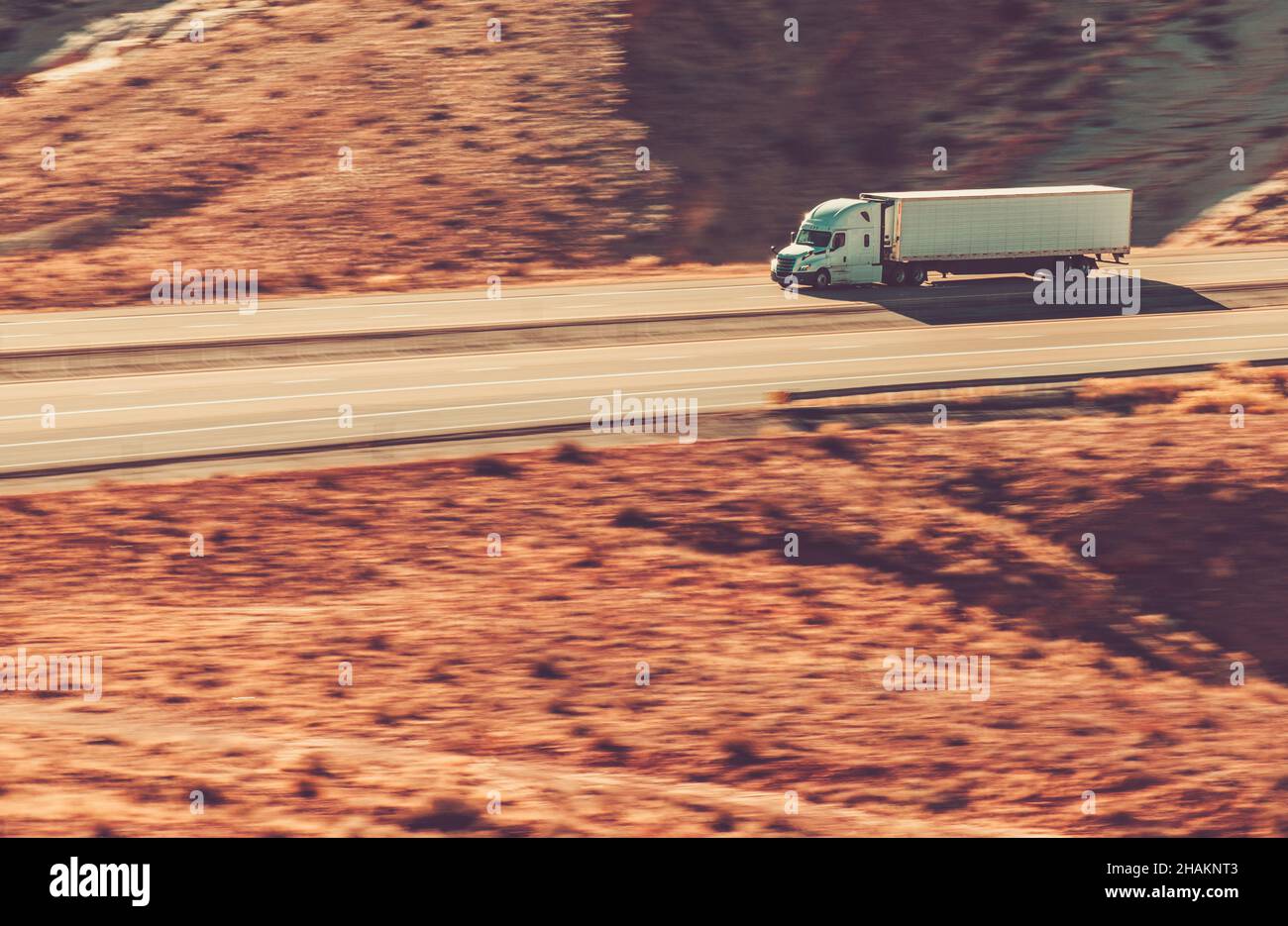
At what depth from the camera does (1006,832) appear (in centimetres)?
1557

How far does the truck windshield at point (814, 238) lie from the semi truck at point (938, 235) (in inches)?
1.0

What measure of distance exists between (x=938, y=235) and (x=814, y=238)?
10.6ft

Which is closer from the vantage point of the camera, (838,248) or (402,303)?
(402,303)

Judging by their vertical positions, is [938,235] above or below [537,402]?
above

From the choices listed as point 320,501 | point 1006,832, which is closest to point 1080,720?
point 1006,832

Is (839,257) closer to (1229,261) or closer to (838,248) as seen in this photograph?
(838,248)

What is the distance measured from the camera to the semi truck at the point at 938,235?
38531 mm

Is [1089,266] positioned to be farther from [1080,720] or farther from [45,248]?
[45,248]

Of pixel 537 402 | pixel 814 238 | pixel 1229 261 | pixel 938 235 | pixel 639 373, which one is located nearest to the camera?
pixel 537 402

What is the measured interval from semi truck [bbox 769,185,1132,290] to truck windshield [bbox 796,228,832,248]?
0.09 ft

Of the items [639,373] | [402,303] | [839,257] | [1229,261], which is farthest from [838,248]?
[1229,261]

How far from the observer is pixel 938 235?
38.6 meters

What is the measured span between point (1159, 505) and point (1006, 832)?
9165 millimetres

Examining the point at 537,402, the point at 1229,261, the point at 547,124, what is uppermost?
the point at 547,124
